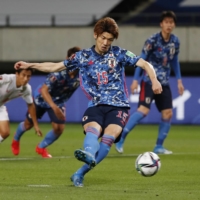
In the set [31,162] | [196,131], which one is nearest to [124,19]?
[196,131]

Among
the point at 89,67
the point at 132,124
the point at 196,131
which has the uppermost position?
the point at 89,67

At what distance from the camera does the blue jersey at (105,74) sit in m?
8.91

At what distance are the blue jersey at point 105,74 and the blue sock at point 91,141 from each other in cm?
45

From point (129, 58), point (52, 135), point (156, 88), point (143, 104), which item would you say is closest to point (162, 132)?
→ point (143, 104)

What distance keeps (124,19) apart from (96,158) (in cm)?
1811

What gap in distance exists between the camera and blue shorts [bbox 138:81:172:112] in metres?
13.2

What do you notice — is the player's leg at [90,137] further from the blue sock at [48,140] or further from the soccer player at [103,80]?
the blue sock at [48,140]

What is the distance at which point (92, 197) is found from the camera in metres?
7.72

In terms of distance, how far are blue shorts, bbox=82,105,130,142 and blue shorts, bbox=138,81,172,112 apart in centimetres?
429

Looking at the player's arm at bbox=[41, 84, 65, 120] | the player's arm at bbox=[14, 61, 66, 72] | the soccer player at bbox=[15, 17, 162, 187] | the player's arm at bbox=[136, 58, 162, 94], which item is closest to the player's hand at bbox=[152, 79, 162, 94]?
the player's arm at bbox=[136, 58, 162, 94]

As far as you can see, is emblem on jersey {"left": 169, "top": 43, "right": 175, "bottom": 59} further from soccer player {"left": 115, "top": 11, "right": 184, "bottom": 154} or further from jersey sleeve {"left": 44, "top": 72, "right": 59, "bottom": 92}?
jersey sleeve {"left": 44, "top": 72, "right": 59, "bottom": 92}

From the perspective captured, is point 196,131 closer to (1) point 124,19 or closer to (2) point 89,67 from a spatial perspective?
(1) point 124,19

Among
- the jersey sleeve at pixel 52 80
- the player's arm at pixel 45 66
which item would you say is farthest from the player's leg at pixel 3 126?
the player's arm at pixel 45 66

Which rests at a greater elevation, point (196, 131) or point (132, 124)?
point (132, 124)
